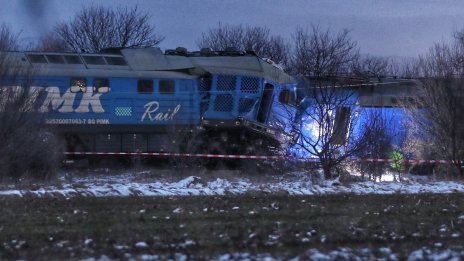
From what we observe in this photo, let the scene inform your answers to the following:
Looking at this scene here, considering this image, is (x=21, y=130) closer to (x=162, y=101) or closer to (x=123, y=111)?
(x=123, y=111)

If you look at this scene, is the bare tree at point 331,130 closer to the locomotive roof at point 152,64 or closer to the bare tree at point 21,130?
the locomotive roof at point 152,64

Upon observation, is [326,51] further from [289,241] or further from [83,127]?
[289,241]

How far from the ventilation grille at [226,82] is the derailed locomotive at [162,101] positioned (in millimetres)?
37

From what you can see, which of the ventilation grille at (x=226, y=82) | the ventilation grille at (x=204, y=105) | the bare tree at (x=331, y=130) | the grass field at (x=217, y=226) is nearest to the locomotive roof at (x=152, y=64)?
the ventilation grille at (x=226, y=82)

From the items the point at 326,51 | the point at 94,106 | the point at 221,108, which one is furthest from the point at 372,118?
the point at 326,51

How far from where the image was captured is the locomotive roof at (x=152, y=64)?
20.2 metres

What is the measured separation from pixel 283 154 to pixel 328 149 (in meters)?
1.92

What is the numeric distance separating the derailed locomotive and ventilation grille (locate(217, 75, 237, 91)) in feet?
0.12

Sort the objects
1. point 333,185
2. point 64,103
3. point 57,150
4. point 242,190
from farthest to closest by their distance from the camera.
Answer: point 64,103
point 57,150
point 333,185
point 242,190

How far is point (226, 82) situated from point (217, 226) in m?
13.0

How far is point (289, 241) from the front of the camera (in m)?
7.01

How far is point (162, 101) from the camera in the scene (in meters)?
20.5

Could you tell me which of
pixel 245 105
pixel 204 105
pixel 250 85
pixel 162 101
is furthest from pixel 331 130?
pixel 162 101

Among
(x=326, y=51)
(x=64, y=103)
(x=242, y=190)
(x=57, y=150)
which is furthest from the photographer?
(x=326, y=51)
